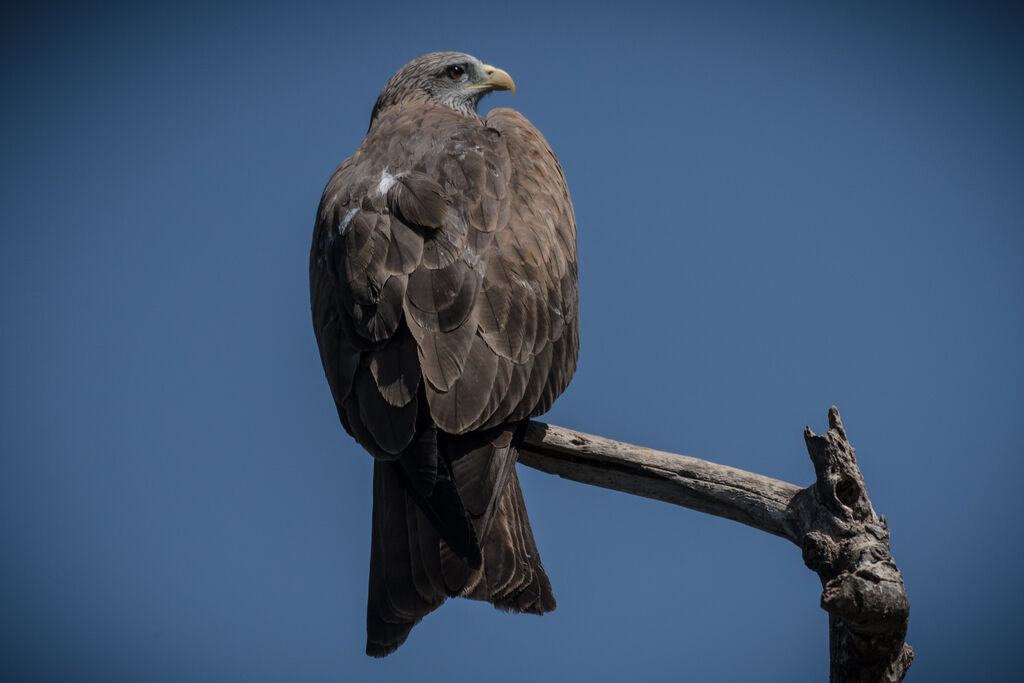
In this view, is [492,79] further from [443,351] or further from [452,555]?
[452,555]

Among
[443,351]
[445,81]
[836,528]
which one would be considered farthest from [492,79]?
[836,528]

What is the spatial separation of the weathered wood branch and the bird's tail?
74cm

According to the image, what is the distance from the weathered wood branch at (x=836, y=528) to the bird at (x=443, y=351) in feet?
2.54

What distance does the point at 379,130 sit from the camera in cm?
604

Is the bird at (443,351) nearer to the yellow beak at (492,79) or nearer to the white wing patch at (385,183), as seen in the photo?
the white wing patch at (385,183)

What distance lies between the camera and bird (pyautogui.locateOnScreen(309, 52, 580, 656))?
13.8 ft

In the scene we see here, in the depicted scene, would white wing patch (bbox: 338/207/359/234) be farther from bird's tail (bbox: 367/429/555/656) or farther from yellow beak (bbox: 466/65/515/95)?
yellow beak (bbox: 466/65/515/95)

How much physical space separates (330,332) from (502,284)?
2.78ft

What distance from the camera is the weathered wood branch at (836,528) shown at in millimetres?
3701

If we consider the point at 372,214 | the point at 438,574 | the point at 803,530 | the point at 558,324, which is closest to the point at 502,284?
the point at 558,324

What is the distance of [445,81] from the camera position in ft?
23.5

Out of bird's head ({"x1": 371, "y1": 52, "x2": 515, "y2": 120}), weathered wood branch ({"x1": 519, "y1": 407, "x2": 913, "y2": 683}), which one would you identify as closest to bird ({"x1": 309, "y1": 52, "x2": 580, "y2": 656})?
weathered wood branch ({"x1": 519, "y1": 407, "x2": 913, "y2": 683})

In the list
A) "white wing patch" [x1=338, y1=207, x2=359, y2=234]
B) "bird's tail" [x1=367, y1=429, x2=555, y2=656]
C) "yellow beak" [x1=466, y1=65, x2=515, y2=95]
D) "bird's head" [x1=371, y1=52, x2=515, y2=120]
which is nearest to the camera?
"bird's tail" [x1=367, y1=429, x2=555, y2=656]

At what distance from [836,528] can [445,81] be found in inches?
178
